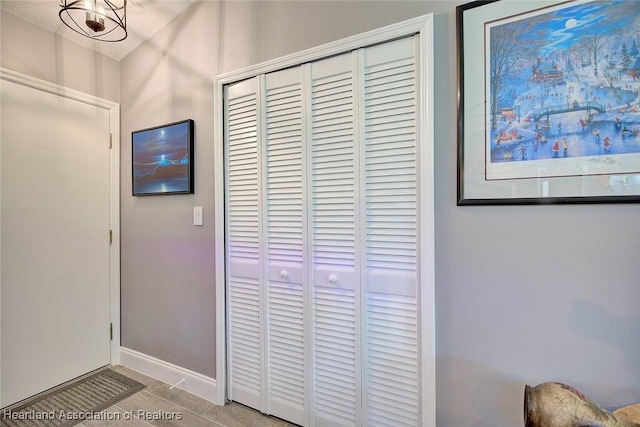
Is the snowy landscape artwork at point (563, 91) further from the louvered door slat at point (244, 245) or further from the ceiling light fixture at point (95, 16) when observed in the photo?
the ceiling light fixture at point (95, 16)

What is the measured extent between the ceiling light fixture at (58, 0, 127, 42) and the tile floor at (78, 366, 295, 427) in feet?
6.99

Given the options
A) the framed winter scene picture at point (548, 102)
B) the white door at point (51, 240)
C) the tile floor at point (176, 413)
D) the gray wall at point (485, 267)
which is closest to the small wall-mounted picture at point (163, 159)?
the gray wall at point (485, 267)

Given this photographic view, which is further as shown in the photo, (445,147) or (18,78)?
(18,78)

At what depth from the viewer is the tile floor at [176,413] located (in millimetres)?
1703

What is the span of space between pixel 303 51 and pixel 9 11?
6.14 feet

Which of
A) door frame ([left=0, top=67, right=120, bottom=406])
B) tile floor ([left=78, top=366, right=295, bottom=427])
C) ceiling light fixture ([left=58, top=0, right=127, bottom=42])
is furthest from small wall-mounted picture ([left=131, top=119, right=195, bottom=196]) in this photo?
tile floor ([left=78, top=366, right=295, bottom=427])

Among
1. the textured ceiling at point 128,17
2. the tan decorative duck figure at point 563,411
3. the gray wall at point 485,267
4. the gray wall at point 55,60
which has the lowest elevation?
the tan decorative duck figure at point 563,411

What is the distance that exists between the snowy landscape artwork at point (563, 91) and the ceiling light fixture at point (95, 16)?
187cm

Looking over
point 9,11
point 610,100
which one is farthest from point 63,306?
point 610,100

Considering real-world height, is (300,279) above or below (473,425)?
above

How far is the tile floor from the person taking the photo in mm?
1703

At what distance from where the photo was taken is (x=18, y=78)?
Result: 1.88 meters

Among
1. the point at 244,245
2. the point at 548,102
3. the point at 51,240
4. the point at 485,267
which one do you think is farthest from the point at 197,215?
the point at 548,102

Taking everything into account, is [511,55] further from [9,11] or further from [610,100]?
[9,11]
